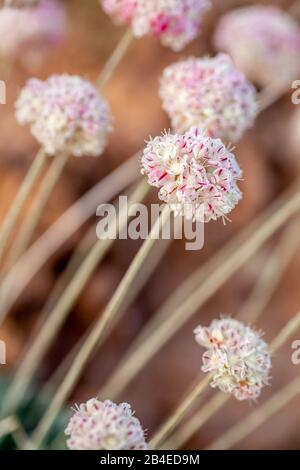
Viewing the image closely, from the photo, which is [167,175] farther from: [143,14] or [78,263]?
[78,263]

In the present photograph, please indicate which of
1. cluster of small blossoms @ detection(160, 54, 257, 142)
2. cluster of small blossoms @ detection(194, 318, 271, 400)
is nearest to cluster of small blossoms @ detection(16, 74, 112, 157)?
cluster of small blossoms @ detection(160, 54, 257, 142)

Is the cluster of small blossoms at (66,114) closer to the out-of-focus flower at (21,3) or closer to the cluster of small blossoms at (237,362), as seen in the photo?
the out-of-focus flower at (21,3)

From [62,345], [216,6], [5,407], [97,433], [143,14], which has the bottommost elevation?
[97,433]

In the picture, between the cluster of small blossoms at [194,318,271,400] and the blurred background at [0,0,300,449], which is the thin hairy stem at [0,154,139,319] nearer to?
the blurred background at [0,0,300,449]

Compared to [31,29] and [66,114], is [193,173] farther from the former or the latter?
[31,29]

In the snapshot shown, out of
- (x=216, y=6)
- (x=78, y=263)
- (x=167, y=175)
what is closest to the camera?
(x=167, y=175)

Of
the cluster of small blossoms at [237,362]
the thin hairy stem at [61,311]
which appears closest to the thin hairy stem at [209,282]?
the thin hairy stem at [61,311]

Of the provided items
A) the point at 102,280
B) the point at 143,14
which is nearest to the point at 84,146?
the point at 143,14

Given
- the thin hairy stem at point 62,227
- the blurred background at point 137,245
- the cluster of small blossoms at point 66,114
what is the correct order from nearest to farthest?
the cluster of small blossoms at point 66,114 < the thin hairy stem at point 62,227 < the blurred background at point 137,245
